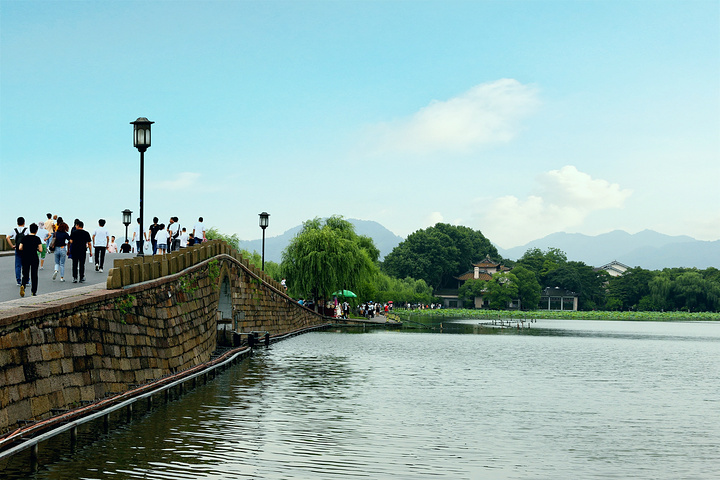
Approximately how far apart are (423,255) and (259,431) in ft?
384

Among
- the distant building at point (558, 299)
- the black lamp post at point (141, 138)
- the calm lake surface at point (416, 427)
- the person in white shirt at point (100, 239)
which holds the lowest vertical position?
the calm lake surface at point (416, 427)

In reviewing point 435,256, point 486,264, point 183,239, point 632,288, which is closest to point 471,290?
point 435,256

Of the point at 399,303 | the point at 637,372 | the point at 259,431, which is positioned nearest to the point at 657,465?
the point at 259,431

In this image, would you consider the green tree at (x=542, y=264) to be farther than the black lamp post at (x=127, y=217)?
Yes

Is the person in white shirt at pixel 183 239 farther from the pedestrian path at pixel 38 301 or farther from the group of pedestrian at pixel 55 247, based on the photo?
the pedestrian path at pixel 38 301

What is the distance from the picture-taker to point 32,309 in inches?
456

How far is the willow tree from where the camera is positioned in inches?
2077

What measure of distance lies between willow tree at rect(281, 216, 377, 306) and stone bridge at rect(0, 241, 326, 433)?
23.3 metres

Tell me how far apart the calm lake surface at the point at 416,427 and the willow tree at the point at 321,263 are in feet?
83.2

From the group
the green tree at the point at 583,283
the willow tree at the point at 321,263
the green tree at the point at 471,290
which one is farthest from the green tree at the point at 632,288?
the willow tree at the point at 321,263

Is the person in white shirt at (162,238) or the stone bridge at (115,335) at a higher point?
the person in white shirt at (162,238)

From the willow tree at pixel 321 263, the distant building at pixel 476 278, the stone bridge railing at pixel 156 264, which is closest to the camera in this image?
the stone bridge railing at pixel 156 264

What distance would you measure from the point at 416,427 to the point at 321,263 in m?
38.6

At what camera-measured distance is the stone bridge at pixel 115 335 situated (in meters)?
11.0
